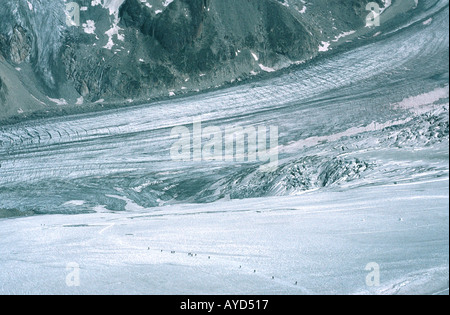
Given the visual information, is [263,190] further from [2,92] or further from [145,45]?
[2,92]

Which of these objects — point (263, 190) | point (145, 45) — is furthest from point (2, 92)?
point (263, 190)

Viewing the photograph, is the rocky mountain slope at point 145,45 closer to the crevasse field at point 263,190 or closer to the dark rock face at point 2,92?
the dark rock face at point 2,92

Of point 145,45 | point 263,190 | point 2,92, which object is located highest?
point 145,45

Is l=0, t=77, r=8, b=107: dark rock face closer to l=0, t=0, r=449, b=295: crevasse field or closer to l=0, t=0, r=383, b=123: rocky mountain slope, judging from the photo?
l=0, t=0, r=383, b=123: rocky mountain slope

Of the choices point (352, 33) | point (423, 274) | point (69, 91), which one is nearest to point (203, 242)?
point (423, 274)

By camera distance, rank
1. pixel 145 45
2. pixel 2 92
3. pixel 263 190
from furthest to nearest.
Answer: pixel 145 45, pixel 2 92, pixel 263 190

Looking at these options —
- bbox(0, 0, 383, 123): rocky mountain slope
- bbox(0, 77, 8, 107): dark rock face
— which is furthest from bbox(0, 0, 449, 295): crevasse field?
bbox(0, 77, 8, 107): dark rock face
